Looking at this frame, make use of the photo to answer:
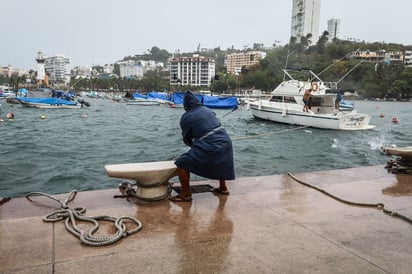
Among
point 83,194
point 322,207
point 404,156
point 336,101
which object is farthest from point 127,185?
point 336,101

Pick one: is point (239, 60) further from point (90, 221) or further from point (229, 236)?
point (229, 236)

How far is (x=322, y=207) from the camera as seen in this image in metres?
4.22

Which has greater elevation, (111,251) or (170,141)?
(111,251)

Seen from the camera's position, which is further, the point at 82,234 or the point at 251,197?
the point at 251,197

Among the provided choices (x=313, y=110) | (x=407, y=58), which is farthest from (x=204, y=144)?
(x=407, y=58)

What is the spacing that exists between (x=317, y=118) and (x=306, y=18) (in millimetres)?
143717

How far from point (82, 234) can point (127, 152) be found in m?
11.3

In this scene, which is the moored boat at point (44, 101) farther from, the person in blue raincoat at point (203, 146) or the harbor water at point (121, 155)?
the person in blue raincoat at point (203, 146)

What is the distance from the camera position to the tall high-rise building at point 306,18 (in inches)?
5748

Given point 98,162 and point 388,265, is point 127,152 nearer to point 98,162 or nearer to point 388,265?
point 98,162

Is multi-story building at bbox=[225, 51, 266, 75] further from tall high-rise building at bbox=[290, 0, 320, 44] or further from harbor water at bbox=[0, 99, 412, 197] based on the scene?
harbor water at bbox=[0, 99, 412, 197]

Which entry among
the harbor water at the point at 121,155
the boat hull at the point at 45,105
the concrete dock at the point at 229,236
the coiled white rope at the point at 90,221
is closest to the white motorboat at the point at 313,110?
the harbor water at the point at 121,155

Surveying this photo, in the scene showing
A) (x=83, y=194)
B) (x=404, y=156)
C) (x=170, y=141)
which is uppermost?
(x=404, y=156)

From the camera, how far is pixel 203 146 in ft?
13.3
